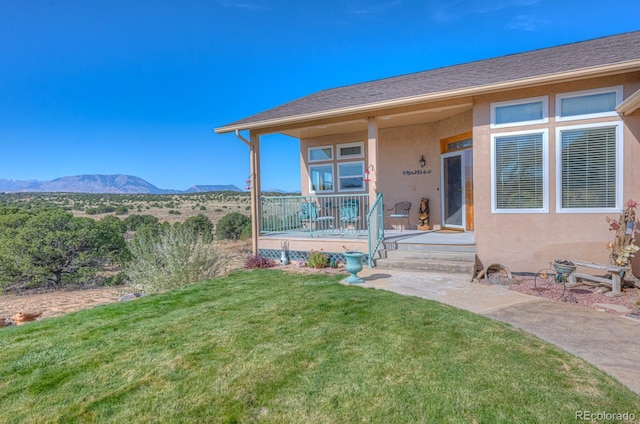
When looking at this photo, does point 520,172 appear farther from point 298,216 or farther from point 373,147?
point 298,216

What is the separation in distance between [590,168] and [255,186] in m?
7.30

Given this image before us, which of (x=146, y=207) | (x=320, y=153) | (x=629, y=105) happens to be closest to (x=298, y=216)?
(x=320, y=153)

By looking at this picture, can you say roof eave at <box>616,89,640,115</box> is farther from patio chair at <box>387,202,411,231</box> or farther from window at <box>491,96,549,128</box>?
patio chair at <box>387,202,411,231</box>

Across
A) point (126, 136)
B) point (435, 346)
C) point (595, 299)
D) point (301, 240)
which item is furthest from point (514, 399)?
point (126, 136)

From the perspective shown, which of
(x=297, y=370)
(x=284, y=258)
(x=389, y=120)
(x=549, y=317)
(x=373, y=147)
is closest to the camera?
(x=297, y=370)

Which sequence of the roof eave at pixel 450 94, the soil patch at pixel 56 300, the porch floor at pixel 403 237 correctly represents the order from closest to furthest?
1. the roof eave at pixel 450 94
2. the porch floor at pixel 403 237
3. the soil patch at pixel 56 300

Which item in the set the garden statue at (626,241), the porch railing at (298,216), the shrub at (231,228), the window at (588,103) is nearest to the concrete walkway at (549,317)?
the garden statue at (626,241)

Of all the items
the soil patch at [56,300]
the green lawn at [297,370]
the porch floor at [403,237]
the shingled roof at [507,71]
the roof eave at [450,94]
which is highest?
the shingled roof at [507,71]

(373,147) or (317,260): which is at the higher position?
(373,147)

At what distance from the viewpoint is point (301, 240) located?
27.8 feet

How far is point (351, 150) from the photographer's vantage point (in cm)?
1082

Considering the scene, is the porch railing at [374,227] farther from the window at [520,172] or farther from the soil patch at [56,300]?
the soil patch at [56,300]

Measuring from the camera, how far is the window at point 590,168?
5.77 metres

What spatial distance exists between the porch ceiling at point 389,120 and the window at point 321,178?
43.3 inches
